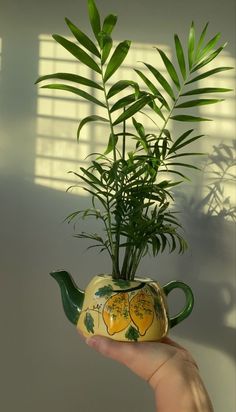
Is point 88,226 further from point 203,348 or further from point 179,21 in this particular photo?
point 179,21

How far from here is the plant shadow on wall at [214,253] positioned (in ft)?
5.30

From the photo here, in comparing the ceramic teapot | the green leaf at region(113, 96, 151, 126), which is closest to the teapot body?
the ceramic teapot

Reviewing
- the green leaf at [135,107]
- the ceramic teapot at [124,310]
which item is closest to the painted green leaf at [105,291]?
the ceramic teapot at [124,310]

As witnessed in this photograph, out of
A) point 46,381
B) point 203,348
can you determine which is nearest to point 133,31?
point 203,348

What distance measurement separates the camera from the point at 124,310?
107 cm

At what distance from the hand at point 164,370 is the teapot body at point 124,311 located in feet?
0.07

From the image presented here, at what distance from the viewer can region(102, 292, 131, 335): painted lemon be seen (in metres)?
1.07

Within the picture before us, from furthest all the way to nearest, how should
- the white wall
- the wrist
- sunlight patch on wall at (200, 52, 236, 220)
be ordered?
sunlight patch on wall at (200, 52, 236, 220), the white wall, the wrist

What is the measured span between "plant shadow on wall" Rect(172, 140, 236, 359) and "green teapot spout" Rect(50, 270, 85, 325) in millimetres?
547

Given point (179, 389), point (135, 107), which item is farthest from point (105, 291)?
point (135, 107)

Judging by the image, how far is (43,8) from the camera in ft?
5.50

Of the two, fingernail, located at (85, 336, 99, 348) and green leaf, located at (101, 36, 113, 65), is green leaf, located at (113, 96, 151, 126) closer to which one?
green leaf, located at (101, 36, 113, 65)

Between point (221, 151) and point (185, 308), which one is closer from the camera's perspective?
point (185, 308)

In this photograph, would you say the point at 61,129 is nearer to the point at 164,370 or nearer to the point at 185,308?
the point at 185,308
